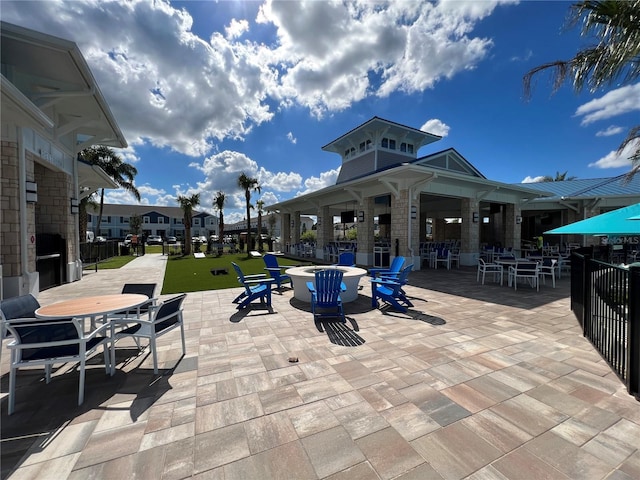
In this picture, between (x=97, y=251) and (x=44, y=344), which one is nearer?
(x=44, y=344)

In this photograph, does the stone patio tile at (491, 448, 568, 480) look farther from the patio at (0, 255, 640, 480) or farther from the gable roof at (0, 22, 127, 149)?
the gable roof at (0, 22, 127, 149)

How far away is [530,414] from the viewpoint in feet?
7.66

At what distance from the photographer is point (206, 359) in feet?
11.4

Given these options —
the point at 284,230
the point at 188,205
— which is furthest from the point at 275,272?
the point at 188,205

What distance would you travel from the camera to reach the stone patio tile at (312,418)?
217 cm

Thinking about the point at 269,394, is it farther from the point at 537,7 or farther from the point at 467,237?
the point at 467,237

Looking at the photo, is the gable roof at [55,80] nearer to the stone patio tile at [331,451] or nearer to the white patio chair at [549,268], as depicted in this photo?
the stone patio tile at [331,451]

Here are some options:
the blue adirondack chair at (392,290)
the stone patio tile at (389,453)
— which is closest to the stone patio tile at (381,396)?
the stone patio tile at (389,453)

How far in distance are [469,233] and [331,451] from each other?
13.4 meters

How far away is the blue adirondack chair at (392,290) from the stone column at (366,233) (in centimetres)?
697

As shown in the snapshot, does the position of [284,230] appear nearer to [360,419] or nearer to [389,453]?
[360,419]

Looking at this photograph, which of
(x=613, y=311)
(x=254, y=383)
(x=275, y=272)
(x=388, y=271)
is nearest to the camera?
(x=254, y=383)

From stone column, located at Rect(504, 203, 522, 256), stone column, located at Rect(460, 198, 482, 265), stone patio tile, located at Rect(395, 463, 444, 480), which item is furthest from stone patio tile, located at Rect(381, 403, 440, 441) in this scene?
stone column, located at Rect(504, 203, 522, 256)

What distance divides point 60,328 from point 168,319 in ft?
3.47
